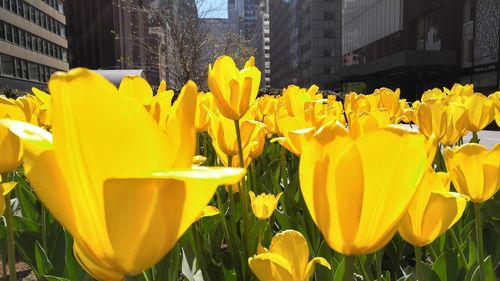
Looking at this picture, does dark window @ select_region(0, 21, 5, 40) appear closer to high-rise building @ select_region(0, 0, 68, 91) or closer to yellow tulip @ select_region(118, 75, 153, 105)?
high-rise building @ select_region(0, 0, 68, 91)

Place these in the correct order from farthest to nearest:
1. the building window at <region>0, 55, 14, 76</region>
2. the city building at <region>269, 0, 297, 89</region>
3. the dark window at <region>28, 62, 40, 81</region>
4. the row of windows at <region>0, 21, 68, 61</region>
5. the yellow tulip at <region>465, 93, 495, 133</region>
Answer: the city building at <region>269, 0, 297, 89</region>
the dark window at <region>28, 62, 40, 81</region>
the row of windows at <region>0, 21, 68, 61</region>
the building window at <region>0, 55, 14, 76</region>
the yellow tulip at <region>465, 93, 495, 133</region>

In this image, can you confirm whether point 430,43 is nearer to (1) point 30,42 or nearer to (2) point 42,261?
(1) point 30,42

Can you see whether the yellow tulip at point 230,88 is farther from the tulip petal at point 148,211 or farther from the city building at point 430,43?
the city building at point 430,43

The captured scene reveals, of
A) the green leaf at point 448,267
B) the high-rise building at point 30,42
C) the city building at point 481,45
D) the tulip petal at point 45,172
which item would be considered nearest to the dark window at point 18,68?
the high-rise building at point 30,42

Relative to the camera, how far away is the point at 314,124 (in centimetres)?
176

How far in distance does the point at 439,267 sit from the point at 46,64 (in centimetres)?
6905

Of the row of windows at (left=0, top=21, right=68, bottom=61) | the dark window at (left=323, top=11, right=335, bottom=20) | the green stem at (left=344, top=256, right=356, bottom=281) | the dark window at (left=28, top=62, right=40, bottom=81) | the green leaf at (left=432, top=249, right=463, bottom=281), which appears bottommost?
the green leaf at (left=432, top=249, right=463, bottom=281)

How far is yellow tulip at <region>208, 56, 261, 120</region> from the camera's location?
171cm

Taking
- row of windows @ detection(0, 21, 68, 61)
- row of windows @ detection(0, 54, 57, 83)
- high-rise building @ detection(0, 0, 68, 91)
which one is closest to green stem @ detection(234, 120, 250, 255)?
high-rise building @ detection(0, 0, 68, 91)

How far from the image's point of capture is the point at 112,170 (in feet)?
1.89

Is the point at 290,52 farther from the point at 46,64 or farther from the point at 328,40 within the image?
the point at 46,64

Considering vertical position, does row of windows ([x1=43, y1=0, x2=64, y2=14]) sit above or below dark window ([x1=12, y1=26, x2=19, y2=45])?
above

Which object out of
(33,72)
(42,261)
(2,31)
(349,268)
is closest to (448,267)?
(349,268)

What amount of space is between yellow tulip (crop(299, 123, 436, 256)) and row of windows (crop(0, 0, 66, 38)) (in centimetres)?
5753
